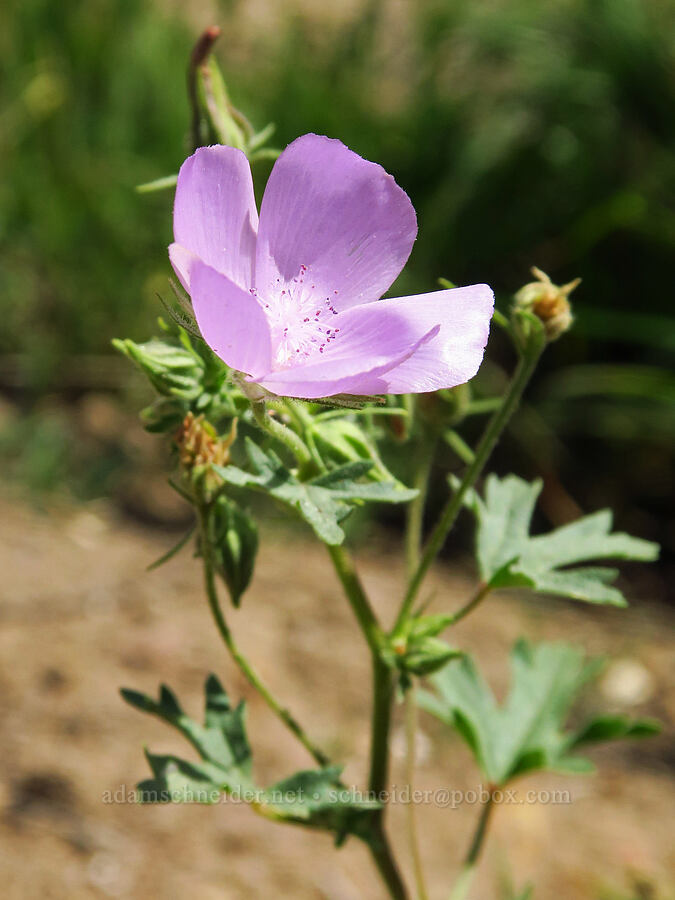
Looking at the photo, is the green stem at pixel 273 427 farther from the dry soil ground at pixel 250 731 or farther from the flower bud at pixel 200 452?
the dry soil ground at pixel 250 731

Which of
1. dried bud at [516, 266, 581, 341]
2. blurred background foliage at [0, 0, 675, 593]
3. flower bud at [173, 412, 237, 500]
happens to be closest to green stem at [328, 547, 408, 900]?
flower bud at [173, 412, 237, 500]

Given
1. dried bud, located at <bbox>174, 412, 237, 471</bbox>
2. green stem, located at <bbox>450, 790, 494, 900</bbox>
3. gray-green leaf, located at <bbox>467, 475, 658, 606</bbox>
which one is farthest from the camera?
green stem, located at <bbox>450, 790, 494, 900</bbox>

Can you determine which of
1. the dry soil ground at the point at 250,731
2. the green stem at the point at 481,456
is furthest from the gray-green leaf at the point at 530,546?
the dry soil ground at the point at 250,731

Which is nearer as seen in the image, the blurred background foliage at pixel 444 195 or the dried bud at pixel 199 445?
the dried bud at pixel 199 445

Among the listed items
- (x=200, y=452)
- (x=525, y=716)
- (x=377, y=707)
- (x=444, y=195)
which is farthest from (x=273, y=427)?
(x=444, y=195)

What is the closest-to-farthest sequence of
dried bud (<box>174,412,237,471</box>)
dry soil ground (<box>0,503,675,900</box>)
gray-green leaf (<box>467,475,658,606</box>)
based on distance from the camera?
dried bud (<box>174,412,237,471</box>) → gray-green leaf (<box>467,475,658,606</box>) → dry soil ground (<box>0,503,675,900</box>)

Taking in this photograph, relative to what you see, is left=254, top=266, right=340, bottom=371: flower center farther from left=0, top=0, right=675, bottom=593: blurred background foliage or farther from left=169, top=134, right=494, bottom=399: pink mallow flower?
left=0, top=0, right=675, bottom=593: blurred background foliage

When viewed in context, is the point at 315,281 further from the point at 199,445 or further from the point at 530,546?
the point at 530,546
